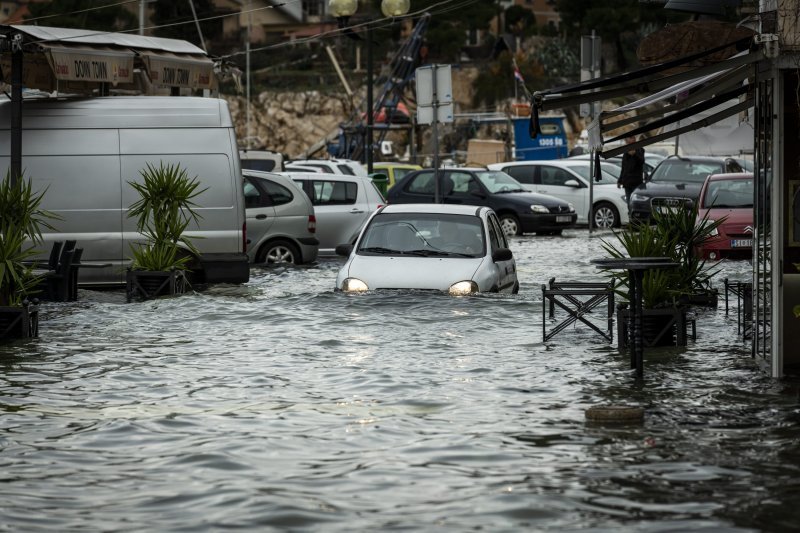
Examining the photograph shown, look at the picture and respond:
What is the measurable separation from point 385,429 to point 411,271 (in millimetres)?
7469

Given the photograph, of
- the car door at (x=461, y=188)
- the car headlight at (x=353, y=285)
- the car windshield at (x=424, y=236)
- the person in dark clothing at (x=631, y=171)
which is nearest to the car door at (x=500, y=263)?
the car windshield at (x=424, y=236)

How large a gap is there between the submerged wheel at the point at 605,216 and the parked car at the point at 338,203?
40.1 ft

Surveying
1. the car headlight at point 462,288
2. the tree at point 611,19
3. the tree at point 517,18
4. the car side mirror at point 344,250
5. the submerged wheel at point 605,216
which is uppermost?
the tree at point 517,18

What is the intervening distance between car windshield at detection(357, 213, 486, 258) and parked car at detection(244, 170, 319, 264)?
676cm

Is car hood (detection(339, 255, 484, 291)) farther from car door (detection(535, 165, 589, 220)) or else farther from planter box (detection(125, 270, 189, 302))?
car door (detection(535, 165, 589, 220))

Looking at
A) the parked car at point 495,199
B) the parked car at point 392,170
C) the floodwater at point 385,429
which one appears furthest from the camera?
the parked car at point 392,170

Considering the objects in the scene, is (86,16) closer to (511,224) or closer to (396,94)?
(396,94)

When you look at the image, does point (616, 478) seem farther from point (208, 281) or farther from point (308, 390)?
point (208, 281)

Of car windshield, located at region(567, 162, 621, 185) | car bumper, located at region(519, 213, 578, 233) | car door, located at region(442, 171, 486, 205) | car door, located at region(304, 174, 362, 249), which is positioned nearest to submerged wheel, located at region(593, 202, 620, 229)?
car windshield, located at region(567, 162, 621, 185)

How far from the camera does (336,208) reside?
1106 inches

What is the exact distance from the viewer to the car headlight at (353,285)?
57.0 feet

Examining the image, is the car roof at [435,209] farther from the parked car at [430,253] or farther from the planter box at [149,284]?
the planter box at [149,284]

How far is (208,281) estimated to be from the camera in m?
20.5

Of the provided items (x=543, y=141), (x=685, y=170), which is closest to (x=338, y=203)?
(x=685, y=170)
